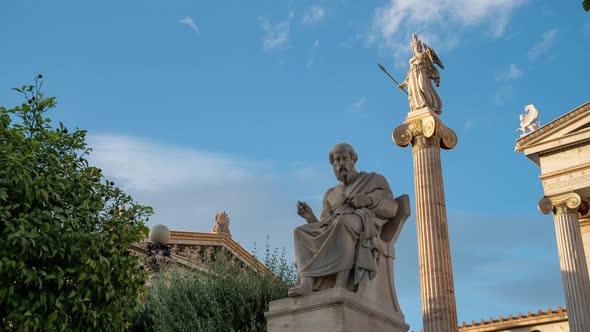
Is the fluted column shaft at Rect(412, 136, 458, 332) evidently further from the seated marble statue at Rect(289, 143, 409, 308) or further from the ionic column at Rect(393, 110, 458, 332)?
the seated marble statue at Rect(289, 143, 409, 308)

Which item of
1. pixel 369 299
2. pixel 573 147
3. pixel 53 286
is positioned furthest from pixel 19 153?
pixel 573 147

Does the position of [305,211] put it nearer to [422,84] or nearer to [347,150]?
[347,150]

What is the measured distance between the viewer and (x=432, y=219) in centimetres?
Answer: 2006

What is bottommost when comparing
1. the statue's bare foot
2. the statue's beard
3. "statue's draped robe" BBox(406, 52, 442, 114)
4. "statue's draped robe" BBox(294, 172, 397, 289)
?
the statue's bare foot

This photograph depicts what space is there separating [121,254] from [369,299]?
5114 mm

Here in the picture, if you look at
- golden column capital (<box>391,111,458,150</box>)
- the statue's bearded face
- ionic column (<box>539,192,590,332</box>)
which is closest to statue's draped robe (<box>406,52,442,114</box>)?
golden column capital (<box>391,111,458,150</box>)

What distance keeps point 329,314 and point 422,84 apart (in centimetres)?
1531

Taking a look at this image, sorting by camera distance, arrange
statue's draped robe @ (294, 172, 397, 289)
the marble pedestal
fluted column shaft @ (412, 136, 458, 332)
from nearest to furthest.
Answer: the marble pedestal → statue's draped robe @ (294, 172, 397, 289) → fluted column shaft @ (412, 136, 458, 332)

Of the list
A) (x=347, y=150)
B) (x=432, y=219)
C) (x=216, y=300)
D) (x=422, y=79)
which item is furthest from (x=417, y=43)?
(x=347, y=150)

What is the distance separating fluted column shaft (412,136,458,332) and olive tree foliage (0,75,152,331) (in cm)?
914

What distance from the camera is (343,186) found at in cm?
907

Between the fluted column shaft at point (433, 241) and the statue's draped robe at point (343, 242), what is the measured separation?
10953 mm

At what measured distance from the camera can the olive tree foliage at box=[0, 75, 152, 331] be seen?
10.4 m

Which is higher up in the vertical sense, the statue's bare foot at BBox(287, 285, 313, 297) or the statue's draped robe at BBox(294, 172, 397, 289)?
the statue's draped robe at BBox(294, 172, 397, 289)
